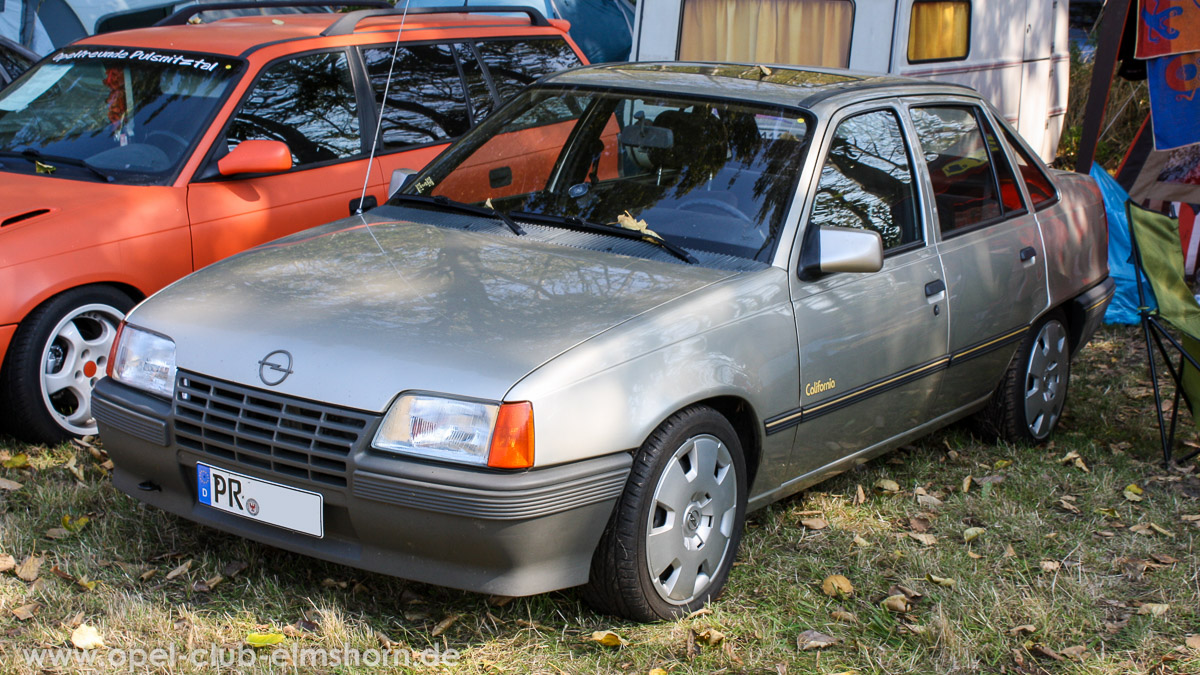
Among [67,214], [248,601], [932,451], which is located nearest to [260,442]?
[248,601]

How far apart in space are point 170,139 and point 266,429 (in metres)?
2.43

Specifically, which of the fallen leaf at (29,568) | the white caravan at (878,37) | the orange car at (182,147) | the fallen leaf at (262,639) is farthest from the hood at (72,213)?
the white caravan at (878,37)

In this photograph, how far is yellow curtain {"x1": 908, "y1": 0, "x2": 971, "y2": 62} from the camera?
7566mm

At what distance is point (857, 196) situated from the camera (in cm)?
421

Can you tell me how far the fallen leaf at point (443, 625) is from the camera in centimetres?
347

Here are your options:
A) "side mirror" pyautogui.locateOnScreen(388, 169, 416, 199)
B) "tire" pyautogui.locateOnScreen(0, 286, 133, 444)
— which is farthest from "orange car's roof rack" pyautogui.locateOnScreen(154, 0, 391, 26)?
"tire" pyautogui.locateOnScreen(0, 286, 133, 444)

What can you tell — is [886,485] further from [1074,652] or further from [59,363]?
[59,363]

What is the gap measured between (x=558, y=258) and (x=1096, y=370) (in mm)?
4109

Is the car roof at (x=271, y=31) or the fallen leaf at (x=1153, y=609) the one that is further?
the car roof at (x=271, y=31)

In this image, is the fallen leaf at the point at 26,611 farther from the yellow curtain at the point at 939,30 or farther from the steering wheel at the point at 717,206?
the yellow curtain at the point at 939,30

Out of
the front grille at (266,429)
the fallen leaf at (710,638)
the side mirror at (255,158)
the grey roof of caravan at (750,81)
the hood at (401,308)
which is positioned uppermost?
the grey roof of caravan at (750,81)

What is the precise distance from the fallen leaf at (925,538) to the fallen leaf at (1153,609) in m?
0.72

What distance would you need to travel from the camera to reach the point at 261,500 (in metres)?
3.27

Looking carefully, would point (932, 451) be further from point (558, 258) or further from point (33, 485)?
point (33, 485)
